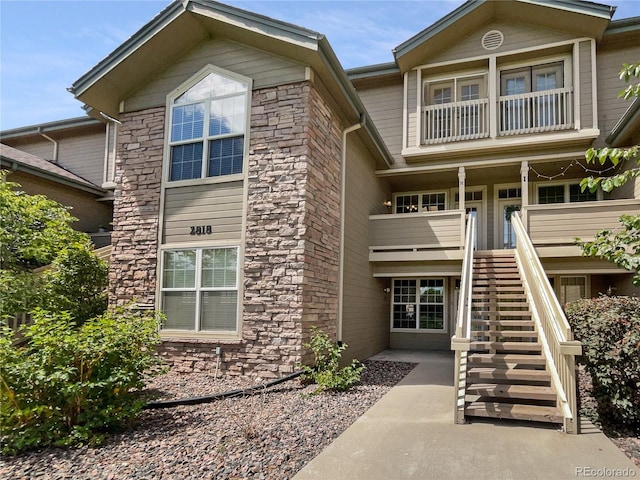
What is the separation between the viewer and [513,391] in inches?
218

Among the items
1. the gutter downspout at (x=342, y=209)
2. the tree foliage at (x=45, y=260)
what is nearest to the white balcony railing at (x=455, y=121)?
the gutter downspout at (x=342, y=209)

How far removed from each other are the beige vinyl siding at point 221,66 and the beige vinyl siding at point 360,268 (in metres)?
2.27

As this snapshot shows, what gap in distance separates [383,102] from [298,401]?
8672 mm

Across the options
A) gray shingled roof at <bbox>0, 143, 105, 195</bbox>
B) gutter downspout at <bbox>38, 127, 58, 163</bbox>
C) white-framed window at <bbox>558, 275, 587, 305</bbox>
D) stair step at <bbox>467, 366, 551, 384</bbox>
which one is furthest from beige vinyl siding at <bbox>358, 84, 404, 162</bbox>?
gutter downspout at <bbox>38, 127, 58, 163</bbox>

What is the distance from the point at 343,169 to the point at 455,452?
19.8 feet

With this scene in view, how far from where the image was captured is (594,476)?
3.79 metres

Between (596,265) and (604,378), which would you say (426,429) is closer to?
(604,378)

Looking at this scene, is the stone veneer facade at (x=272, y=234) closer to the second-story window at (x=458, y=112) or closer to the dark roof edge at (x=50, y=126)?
the second-story window at (x=458, y=112)

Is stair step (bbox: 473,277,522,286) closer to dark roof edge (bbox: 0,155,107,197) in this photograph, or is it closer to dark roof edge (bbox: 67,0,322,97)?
dark roof edge (bbox: 67,0,322,97)

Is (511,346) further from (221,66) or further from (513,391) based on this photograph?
(221,66)

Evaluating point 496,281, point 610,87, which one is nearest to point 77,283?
point 496,281

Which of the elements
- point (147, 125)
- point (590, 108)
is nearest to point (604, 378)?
point (590, 108)

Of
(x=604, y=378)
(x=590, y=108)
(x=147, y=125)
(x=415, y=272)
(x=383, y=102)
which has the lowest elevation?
(x=604, y=378)

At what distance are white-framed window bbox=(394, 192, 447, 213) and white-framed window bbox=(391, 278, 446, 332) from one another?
6.74 feet
